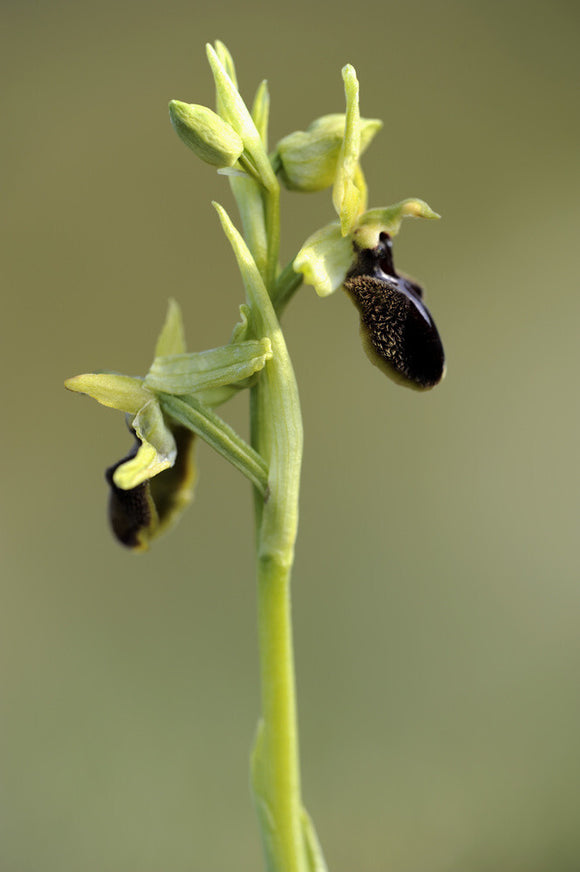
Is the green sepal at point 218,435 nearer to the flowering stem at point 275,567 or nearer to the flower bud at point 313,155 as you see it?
the flowering stem at point 275,567

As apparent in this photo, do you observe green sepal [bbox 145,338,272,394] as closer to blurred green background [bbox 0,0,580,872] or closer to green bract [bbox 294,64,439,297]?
green bract [bbox 294,64,439,297]

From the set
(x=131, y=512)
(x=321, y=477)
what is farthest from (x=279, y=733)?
(x=321, y=477)

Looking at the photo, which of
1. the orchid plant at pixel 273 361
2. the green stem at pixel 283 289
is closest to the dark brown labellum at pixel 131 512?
the orchid plant at pixel 273 361

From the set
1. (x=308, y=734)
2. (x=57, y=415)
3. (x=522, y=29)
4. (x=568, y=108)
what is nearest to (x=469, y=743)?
(x=308, y=734)

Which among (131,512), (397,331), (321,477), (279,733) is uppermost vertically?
(321,477)

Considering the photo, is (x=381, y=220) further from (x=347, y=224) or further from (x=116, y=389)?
(x=116, y=389)

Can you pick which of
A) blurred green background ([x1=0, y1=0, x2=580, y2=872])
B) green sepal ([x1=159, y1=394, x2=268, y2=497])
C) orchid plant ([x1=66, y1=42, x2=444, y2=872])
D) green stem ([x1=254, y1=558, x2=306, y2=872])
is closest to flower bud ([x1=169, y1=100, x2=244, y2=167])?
orchid plant ([x1=66, y1=42, x2=444, y2=872])
